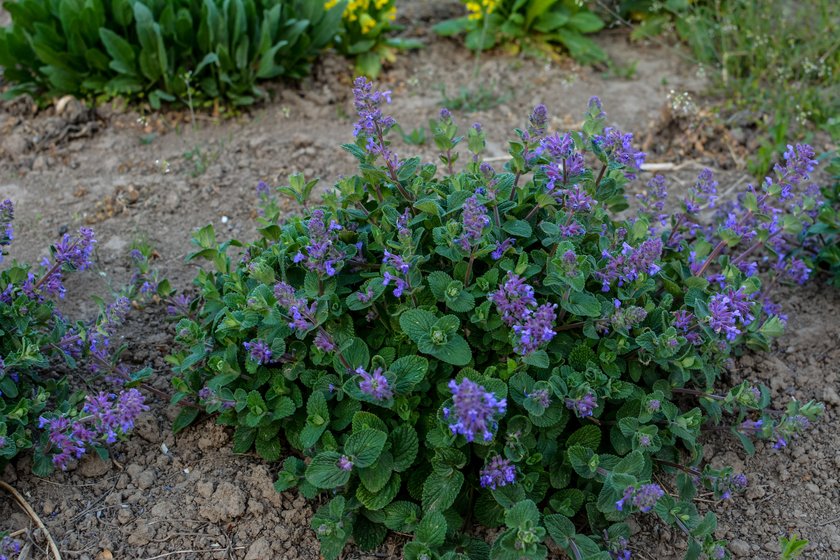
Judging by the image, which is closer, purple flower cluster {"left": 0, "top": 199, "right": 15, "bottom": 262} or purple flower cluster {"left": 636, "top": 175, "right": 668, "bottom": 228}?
purple flower cluster {"left": 0, "top": 199, "right": 15, "bottom": 262}

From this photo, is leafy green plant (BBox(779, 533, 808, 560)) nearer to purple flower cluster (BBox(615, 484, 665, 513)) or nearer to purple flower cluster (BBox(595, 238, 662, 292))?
purple flower cluster (BBox(615, 484, 665, 513))

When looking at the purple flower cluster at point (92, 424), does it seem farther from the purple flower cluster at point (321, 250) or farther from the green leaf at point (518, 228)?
the green leaf at point (518, 228)

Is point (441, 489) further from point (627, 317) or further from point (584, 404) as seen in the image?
point (627, 317)

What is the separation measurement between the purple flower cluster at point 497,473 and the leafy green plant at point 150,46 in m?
2.85

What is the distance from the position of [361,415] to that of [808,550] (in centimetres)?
147

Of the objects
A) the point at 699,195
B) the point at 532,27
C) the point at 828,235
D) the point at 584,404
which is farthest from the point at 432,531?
the point at 532,27

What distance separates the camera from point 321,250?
8.18ft

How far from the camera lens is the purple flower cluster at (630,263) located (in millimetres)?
2553

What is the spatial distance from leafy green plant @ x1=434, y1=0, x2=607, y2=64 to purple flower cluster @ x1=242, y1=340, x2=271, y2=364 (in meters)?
3.22

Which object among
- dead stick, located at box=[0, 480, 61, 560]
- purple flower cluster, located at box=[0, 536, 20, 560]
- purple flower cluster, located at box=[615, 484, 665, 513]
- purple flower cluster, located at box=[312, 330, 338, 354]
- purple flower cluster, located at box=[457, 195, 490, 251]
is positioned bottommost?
dead stick, located at box=[0, 480, 61, 560]

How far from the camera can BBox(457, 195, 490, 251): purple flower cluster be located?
237 centimetres

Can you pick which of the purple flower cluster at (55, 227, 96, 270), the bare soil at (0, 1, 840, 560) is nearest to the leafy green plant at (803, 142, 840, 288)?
the bare soil at (0, 1, 840, 560)

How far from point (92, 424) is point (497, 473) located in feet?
4.17

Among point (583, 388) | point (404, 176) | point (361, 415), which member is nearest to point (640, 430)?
point (583, 388)
